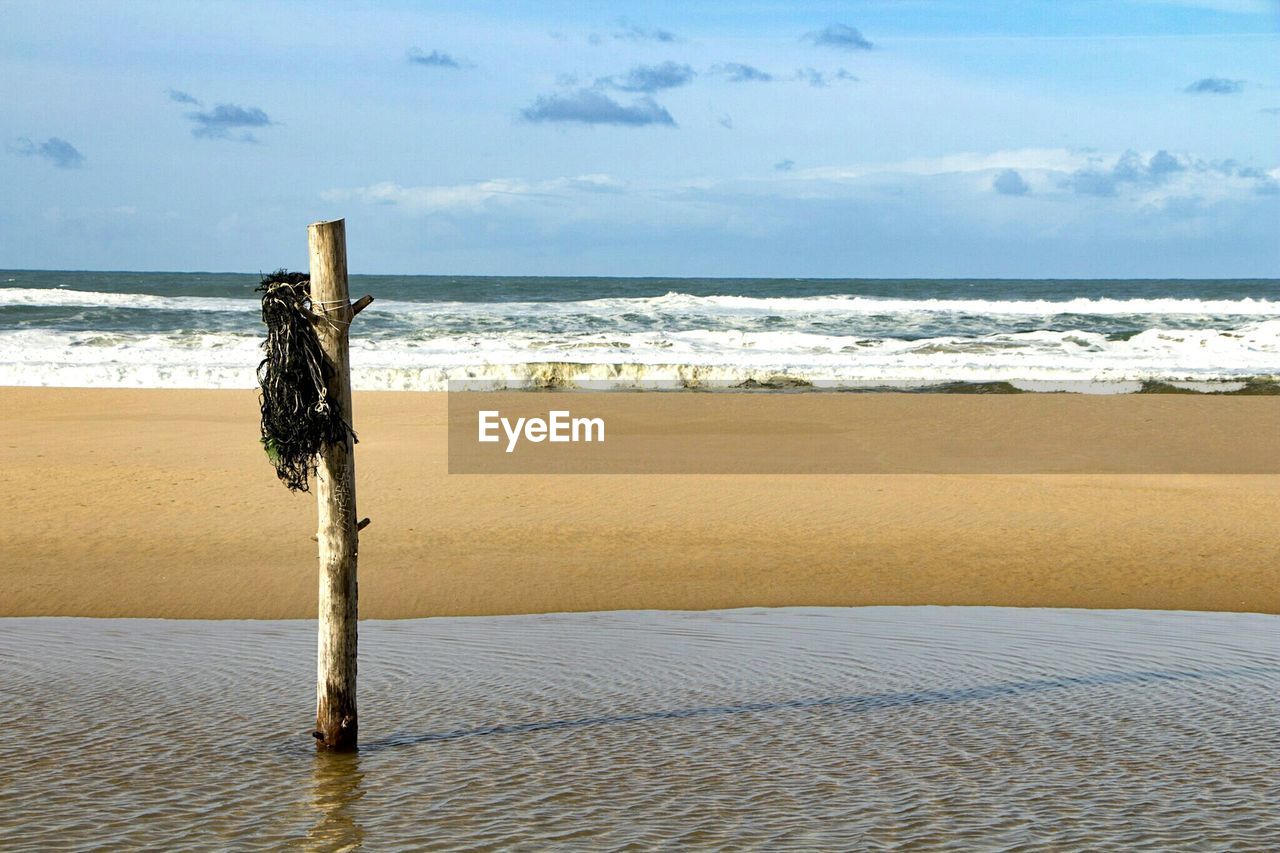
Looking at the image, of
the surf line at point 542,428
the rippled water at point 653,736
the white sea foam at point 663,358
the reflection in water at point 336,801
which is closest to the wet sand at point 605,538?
the rippled water at point 653,736

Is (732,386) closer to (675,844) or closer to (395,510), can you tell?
(395,510)

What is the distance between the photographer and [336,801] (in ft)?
16.3

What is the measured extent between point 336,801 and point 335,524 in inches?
47.5

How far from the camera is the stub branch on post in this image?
5.54 meters

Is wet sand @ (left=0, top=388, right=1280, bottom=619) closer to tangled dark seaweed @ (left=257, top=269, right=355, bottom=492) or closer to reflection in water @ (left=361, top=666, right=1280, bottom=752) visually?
reflection in water @ (left=361, top=666, right=1280, bottom=752)

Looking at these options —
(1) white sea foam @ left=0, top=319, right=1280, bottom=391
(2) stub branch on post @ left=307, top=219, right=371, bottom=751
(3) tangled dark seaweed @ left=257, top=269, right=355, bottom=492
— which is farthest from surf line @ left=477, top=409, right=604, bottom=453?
(3) tangled dark seaweed @ left=257, top=269, right=355, bottom=492

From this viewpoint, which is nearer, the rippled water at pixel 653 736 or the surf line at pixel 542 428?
the rippled water at pixel 653 736

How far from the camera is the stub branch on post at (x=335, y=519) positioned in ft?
18.2

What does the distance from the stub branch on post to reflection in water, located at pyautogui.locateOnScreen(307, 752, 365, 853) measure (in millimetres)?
156

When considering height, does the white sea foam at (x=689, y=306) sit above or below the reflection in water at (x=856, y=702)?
above

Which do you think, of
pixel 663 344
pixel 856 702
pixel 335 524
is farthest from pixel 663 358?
pixel 335 524

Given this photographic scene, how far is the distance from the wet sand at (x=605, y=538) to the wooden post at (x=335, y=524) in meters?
3.19

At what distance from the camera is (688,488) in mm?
13938

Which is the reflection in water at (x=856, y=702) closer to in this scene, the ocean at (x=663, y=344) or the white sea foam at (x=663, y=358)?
the ocean at (x=663, y=344)
